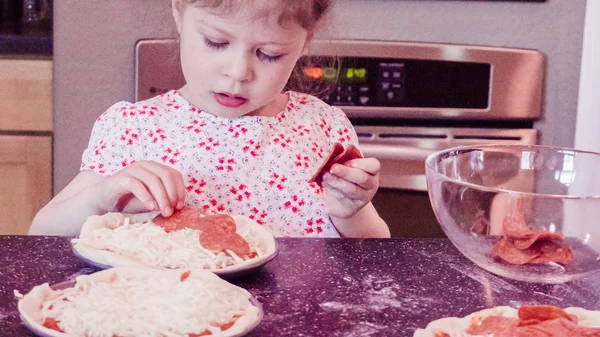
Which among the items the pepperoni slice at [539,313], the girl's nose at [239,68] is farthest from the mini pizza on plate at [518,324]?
the girl's nose at [239,68]

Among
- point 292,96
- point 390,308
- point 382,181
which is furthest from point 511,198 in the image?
point 382,181

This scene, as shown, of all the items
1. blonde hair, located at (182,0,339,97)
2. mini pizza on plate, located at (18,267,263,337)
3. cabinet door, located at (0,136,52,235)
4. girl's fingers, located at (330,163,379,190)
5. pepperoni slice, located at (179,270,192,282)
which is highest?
blonde hair, located at (182,0,339,97)

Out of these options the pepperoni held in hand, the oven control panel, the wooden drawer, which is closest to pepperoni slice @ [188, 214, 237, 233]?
the pepperoni held in hand

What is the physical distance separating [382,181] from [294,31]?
89 centimetres

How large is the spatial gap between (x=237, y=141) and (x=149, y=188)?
46cm

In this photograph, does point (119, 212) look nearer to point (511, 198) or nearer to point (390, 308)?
point (390, 308)

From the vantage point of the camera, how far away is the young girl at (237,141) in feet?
4.36

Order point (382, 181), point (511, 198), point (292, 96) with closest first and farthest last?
point (511, 198), point (292, 96), point (382, 181)

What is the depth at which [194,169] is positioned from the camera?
1.55 m

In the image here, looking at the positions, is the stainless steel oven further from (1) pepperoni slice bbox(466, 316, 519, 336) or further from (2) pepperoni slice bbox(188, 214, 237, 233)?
(1) pepperoni slice bbox(466, 316, 519, 336)

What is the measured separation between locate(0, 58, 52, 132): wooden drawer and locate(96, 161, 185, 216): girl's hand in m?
1.06

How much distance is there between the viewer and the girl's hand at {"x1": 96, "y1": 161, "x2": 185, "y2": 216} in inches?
44.8

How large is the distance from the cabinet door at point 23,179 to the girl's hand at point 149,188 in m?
1.07

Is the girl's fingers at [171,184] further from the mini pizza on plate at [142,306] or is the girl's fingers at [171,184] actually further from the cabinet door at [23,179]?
the cabinet door at [23,179]
